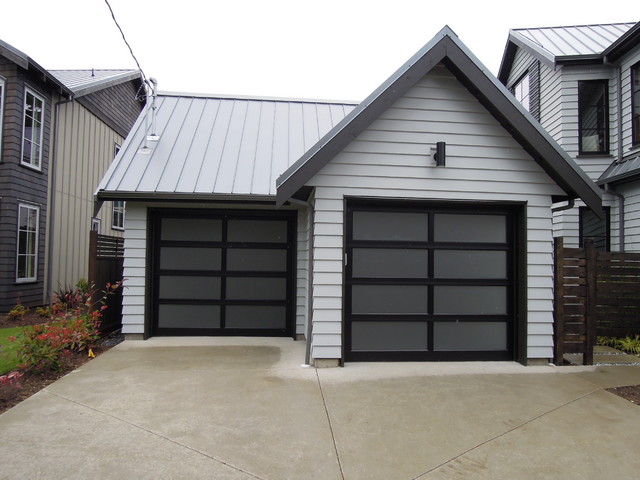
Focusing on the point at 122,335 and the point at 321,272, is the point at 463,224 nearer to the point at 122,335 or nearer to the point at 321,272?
the point at 321,272

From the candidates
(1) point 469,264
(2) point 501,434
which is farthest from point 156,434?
(1) point 469,264

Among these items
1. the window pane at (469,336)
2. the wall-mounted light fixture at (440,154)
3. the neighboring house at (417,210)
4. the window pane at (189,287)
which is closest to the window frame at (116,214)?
the neighboring house at (417,210)

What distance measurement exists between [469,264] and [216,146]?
15.9 feet

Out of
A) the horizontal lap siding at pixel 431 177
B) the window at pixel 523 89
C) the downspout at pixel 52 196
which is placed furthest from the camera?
the window at pixel 523 89

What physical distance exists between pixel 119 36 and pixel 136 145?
193 cm

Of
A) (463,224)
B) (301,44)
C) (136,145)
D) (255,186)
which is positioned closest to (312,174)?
(255,186)

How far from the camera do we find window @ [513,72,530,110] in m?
12.2

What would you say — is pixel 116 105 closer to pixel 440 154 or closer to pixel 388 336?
pixel 440 154

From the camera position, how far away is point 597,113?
32.9ft

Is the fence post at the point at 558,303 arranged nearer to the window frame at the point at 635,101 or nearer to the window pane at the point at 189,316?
the window frame at the point at 635,101

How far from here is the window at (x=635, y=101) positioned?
8906 mm

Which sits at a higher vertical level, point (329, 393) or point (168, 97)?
point (168, 97)

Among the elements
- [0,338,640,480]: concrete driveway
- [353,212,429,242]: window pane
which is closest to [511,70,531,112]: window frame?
[353,212,429,242]: window pane

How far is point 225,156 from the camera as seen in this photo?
25.1ft
